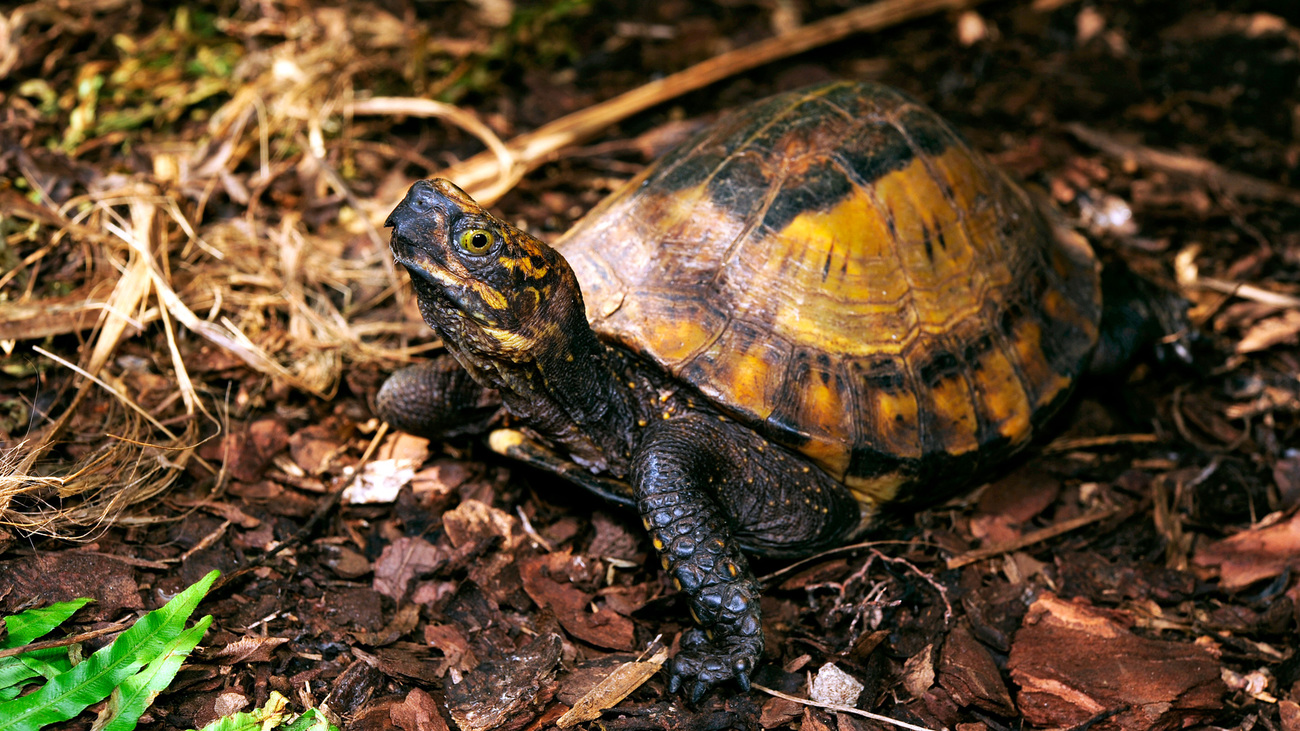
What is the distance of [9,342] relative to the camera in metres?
3.95

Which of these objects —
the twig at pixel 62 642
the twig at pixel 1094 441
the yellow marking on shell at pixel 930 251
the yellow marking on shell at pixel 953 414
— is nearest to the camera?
the twig at pixel 62 642

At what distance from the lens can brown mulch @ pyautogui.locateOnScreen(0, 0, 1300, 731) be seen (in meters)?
3.44

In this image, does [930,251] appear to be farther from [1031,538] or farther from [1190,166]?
[1190,166]

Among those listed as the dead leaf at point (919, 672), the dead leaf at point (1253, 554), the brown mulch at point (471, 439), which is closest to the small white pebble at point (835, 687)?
the brown mulch at point (471, 439)

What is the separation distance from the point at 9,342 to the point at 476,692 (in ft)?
8.71

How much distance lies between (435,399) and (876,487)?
202cm

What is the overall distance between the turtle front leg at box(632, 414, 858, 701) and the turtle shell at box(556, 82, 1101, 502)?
0.14 metres

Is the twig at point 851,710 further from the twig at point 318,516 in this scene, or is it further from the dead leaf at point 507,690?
the twig at point 318,516

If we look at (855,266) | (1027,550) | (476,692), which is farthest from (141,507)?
(1027,550)

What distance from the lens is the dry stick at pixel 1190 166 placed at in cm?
601

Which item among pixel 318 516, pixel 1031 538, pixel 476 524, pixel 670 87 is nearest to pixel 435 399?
pixel 476 524

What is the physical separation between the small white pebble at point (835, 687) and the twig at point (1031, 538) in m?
0.86

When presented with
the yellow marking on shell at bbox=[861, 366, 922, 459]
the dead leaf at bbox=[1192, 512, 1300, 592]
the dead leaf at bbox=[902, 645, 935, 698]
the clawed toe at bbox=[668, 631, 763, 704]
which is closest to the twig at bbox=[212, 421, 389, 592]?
the clawed toe at bbox=[668, 631, 763, 704]

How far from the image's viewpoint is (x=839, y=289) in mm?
3893
